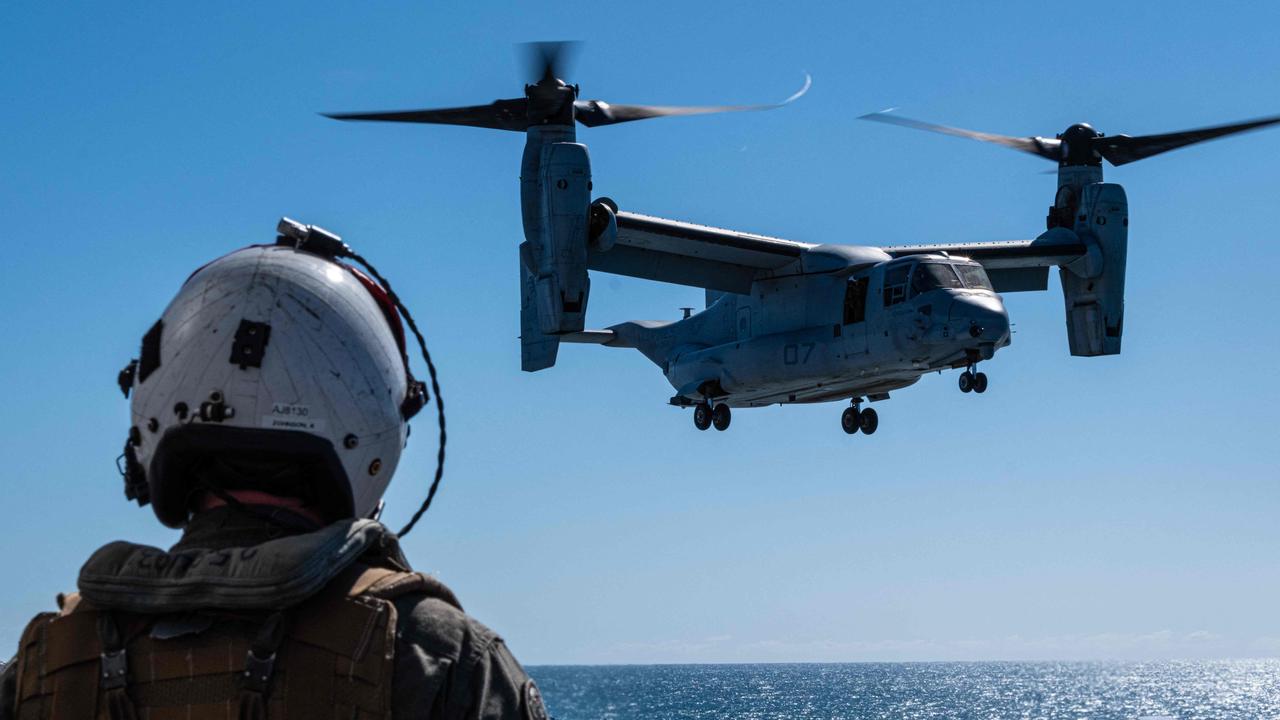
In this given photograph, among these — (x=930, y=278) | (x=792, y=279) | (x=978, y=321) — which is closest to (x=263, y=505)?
(x=978, y=321)

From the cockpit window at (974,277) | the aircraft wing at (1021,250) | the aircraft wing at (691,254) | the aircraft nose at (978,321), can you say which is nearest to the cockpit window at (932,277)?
the cockpit window at (974,277)

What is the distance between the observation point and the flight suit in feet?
9.11

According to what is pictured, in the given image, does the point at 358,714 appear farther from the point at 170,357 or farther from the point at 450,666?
the point at 170,357

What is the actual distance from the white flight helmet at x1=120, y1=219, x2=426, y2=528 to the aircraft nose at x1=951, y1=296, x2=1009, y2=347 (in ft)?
89.3

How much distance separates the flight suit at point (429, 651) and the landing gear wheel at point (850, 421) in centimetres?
3432

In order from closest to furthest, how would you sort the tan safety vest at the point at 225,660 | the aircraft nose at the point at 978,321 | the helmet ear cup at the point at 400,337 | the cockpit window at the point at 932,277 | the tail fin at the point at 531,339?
the tan safety vest at the point at 225,660, the helmet ear cup at the point at 400,337, the aircraft nose at the point at 978,321, the cockpit window at the point at 932,277, the tail fin at the point at 531,339

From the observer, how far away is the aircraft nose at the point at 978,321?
97.6ft

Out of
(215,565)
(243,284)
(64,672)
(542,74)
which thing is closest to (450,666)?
(215,565)

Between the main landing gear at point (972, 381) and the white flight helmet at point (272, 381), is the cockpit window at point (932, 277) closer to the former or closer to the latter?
the main landing gear at point (972, 381)

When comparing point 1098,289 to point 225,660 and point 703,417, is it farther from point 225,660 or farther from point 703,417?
point 225,660

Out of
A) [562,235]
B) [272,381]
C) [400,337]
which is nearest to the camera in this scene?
[272,381]

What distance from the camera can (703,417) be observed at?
36.2m

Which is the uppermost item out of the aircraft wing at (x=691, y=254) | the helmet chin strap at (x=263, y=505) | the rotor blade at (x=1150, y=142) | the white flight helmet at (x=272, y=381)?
the rotor blade at (x=1150, y=142)

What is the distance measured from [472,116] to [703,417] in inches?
332
